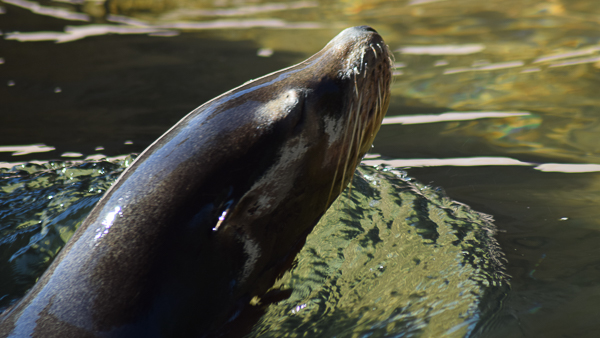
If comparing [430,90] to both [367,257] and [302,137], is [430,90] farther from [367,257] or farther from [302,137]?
[302,137]

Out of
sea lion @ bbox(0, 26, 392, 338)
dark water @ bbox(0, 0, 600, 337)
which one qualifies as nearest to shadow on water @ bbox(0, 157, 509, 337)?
dark water @ bbox(0, 0, 600, 337)

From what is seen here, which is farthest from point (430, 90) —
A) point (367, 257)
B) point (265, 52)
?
point (367, 257)

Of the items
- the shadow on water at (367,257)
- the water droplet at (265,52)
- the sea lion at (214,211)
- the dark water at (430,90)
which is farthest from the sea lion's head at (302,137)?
the water droplet at (265,52)

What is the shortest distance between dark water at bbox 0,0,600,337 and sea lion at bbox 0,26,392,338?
0.75 metres

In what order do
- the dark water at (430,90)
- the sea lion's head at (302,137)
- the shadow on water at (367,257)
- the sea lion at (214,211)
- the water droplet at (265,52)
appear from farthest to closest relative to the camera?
the water droplet at (265,52) → the dark water at (430,90) → the shadow on water at (367,257) → the sea lion's head at (302,137) → the sea lion at (214,211)

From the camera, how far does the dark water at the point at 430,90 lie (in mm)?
2787

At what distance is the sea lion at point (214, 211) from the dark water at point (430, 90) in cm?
75

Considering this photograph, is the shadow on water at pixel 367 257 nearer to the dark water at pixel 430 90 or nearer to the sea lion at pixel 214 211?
the dark water at pixel 430 90

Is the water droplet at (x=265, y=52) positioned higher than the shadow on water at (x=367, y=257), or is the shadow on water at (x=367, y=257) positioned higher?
the water droplet at (x=265, y=52)

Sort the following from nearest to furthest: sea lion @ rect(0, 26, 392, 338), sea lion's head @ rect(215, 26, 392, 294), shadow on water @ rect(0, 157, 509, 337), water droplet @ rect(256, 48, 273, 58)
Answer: sea lion @ rect(0, 26, 392, 338), sea lion's head @ rect(215, 26, 392, 294), shadow on water @ rect(0, 157, 509, 337), water droplet @ rect(256, 48, 273, 58)

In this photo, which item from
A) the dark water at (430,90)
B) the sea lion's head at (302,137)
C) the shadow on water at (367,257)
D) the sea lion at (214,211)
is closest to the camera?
the sea lion at (214,211)

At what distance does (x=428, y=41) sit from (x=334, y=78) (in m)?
4.34

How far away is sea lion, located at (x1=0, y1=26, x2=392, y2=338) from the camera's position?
1905mm

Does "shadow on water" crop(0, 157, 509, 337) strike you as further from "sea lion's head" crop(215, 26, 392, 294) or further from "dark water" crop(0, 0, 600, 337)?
"sea lion's head" crop(215, 26, 392, 294)
